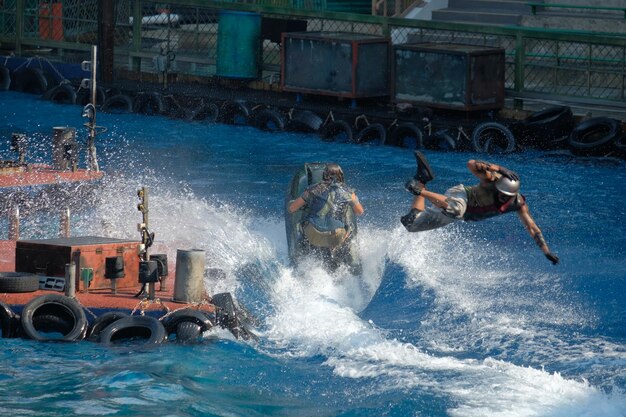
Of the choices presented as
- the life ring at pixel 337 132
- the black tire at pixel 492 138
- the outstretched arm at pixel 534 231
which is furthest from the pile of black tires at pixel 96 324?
the life ring at pixel 337 132

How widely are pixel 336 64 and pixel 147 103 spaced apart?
16.8ft

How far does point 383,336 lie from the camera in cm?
1548

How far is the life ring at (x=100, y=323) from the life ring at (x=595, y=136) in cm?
1438

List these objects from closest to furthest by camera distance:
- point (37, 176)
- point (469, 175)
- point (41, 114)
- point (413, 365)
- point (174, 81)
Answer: point (413, 365) < point (37, 176) < point (469, 175) < point (41, 114) < point (174, 81)

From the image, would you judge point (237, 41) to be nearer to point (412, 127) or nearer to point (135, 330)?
point (412, 127)

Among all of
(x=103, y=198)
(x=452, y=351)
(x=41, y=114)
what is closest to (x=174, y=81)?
(x=41, y=114)

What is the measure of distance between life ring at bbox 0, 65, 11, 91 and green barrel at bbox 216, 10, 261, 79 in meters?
6.58

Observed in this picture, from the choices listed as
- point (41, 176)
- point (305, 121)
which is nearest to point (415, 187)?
point (41, 176)

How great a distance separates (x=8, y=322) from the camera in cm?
1438

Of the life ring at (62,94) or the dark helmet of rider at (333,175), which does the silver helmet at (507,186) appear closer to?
the dark helmet of rider at (333,175)

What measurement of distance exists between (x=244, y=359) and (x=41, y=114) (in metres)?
18.3

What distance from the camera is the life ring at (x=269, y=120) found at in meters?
29.3

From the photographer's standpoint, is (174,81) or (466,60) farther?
(174,81)

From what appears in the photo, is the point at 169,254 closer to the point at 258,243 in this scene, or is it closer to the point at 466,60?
the point at 258,243
